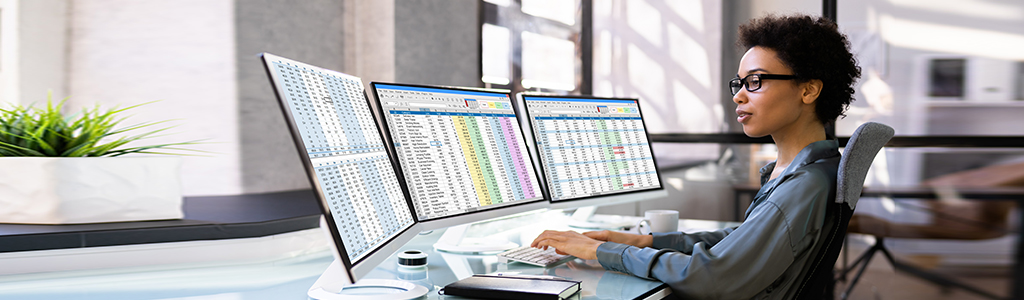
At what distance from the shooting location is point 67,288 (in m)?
1.34

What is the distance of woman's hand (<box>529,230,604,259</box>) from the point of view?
1210 mm

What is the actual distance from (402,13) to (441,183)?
7.77ft

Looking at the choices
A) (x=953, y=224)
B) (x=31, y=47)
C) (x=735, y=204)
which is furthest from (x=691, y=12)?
(x=31, y=47)

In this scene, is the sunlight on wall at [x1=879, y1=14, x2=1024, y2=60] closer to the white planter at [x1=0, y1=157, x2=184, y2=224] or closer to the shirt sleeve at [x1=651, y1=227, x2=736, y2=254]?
the shirt sleeve at [x1=651, y1=227, x2=736, y2=254]

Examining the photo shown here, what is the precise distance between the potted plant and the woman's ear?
148 centimetres

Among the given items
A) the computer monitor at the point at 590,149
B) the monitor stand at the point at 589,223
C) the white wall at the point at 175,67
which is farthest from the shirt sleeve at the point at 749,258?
the white wall at the point at 175,67

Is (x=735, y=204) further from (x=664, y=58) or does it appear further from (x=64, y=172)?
(x=64, y=172)

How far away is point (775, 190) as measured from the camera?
3.60 feet

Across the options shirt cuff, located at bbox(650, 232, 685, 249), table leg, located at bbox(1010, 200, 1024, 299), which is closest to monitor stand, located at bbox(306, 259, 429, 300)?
shirt cuff, located at bbox(650, 232, 685, 249)

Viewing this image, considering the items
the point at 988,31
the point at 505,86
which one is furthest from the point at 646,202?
the point at 988,31

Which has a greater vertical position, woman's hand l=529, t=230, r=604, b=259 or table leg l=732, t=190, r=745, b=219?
woman's hand l=529, t=230, r=604, b=259

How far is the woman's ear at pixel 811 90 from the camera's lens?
119 centimetres

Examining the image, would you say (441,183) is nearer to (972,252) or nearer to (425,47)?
(425,47)

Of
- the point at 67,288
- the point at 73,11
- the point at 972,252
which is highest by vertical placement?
the point at 73,11
